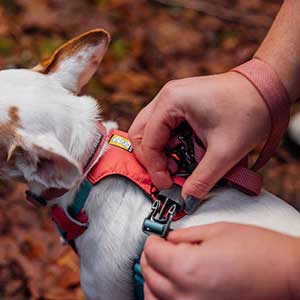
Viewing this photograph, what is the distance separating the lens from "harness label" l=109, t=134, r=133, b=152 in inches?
65.6

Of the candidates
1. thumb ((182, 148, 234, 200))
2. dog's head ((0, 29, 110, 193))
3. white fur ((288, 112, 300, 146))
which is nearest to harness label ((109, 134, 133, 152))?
dog's head ((0, 29, 110, 193))

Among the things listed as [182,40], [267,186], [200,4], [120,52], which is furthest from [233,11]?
[267,186]

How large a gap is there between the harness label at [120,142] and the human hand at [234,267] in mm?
460

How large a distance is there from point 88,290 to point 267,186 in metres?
1.13

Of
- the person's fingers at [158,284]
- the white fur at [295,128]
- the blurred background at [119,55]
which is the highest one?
the person's fingers at [158,284]

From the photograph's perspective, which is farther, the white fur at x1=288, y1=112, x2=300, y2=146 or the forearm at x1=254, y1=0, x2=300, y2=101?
the white fur at x1=288, y1=112, x2=300, y2=146

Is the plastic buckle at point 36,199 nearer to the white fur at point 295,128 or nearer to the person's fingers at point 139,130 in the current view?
the person's fingers at point 139,130

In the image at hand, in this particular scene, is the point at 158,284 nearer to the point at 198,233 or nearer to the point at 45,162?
the point at 198,233

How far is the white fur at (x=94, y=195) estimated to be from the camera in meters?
1.55

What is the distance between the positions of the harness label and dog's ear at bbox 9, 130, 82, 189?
185 mm

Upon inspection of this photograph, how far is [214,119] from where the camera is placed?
1.51 metres

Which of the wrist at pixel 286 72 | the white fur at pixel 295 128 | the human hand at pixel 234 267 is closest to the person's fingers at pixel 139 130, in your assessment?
the wrist at pixel 286 72

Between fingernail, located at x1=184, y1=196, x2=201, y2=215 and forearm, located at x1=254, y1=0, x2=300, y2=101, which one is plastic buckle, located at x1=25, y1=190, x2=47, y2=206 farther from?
forearm, located at x1=254, y1=0, x2=300, y2=101

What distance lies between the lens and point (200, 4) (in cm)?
374
